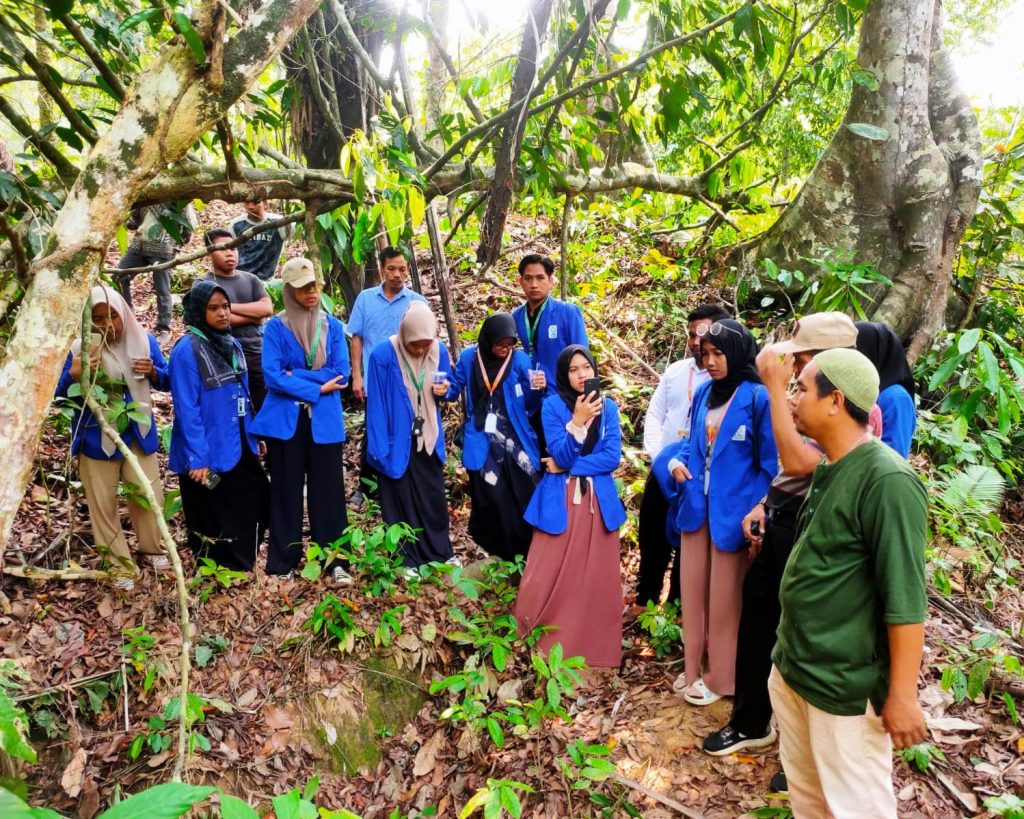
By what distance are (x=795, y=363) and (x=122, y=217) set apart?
2.78 m

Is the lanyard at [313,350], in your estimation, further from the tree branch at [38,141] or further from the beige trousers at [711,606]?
the beige trousers at [711,606]

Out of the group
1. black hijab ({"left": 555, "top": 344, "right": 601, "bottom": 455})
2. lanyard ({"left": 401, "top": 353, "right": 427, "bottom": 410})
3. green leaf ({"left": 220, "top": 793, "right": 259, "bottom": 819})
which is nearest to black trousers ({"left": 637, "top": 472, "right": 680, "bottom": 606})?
black hijab ({"left": 555, "top": 344, "right": 601, "bottom": 455})

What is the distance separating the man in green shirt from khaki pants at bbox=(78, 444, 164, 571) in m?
3.60

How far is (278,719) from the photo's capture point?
12.2ft

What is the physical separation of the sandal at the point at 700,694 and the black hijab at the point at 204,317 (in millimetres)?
3315

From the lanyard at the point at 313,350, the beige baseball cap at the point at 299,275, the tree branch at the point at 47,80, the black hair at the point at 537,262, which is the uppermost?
the tree branch at the point at 47,80

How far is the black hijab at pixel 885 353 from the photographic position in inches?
126

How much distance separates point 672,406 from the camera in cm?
435

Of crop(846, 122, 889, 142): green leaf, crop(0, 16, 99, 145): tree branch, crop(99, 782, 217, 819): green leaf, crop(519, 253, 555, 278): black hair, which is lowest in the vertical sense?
crop(99, 782, 217, 819): green leaf

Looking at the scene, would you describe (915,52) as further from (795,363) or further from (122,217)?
(122,217)

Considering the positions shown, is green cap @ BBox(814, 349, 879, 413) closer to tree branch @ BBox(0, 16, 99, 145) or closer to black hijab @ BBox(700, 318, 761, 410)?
black hijab @ BBox(700, 318, 761, 410)

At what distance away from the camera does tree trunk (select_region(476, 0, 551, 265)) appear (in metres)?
4.08

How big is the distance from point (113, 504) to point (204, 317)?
1269mm

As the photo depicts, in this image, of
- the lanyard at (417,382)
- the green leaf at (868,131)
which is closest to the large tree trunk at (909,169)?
the green leaf at (868,131)
